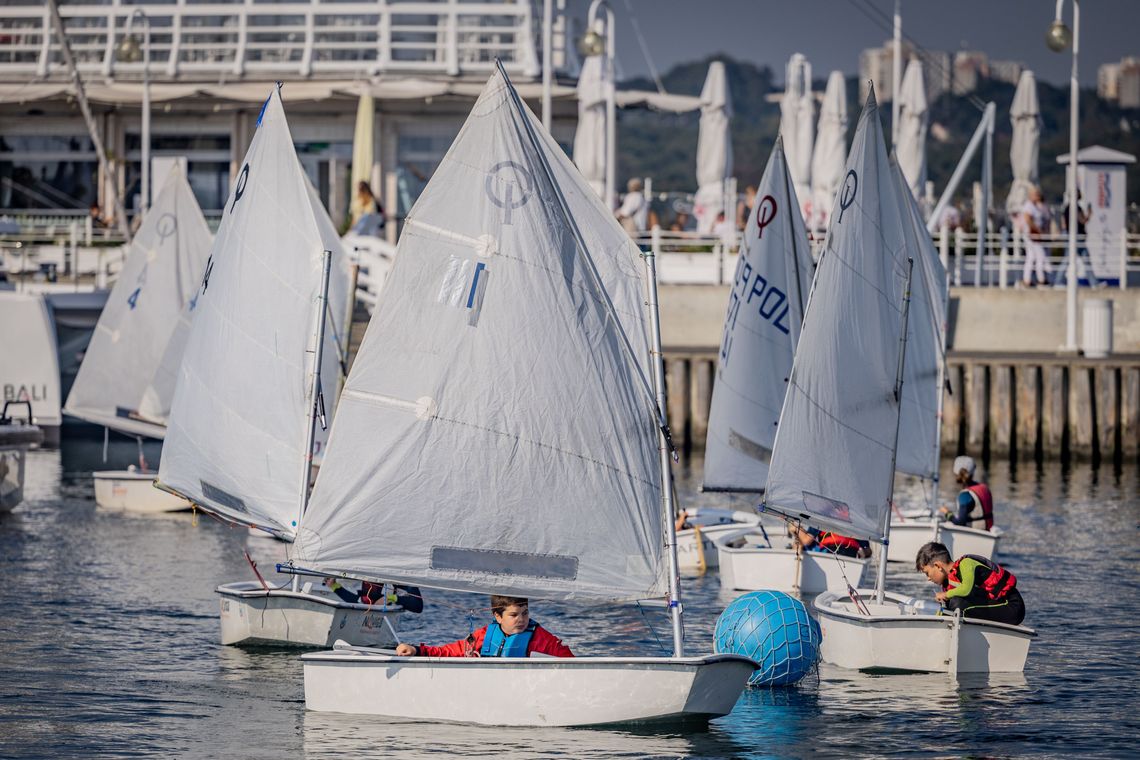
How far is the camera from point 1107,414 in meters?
30.9

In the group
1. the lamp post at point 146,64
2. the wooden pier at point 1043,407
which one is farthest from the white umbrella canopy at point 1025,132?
the lamp post at point 146,64

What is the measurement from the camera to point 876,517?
16.3m

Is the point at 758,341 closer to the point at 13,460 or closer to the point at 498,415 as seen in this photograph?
the point at 498,415

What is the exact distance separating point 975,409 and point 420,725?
20.4m

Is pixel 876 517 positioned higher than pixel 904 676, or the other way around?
pixel 876 517

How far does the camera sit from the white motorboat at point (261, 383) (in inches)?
620

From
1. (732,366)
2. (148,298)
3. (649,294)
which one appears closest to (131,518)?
(148,298)

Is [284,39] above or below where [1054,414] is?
above

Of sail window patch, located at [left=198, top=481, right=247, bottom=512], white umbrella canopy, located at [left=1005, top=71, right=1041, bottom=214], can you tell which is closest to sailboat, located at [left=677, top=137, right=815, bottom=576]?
sail window patch, located at [left=198, top=481, right=247, bottom=512]

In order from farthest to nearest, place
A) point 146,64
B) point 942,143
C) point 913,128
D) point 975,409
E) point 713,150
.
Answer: point 942,143 → point 913,128 → point 713,150 → point 146,64 → point 975,409

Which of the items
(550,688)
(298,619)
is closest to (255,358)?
(298,619)

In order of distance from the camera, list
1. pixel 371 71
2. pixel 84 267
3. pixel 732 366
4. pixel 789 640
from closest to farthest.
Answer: pixel 789 640
pixel 732 366
pixel 84 267
pixel 371 71

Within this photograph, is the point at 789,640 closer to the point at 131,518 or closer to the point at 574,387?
the point at 574,387

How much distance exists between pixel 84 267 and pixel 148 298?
12428 millimetres
